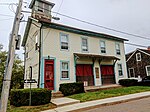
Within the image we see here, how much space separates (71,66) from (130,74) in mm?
18120

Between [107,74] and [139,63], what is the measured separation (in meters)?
13.0

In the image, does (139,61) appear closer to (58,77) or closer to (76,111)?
(58,77)

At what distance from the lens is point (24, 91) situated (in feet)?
29.8

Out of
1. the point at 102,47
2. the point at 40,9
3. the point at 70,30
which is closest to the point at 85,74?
the point at 102,47

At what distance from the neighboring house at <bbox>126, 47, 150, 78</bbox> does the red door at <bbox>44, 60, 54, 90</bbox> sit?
19160 millimetres

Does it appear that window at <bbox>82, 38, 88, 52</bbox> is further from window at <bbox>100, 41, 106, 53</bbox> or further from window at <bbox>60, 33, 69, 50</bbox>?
window at <bbox>100, 41, 106, 53</bbox>

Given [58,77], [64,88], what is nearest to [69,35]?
[58,77]

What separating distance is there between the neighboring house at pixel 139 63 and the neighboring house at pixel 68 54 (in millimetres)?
9341

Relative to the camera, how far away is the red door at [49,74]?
12.8 meters

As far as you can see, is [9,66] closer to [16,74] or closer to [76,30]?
[76,30]

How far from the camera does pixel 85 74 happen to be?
15375mm

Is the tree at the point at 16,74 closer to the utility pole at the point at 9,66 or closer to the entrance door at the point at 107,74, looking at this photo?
the entrance door at the point at 107,74

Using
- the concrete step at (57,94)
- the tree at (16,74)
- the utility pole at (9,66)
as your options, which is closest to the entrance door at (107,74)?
the concrete step at (57,94)

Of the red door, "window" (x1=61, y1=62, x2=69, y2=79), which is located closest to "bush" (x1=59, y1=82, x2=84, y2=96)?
the red door
